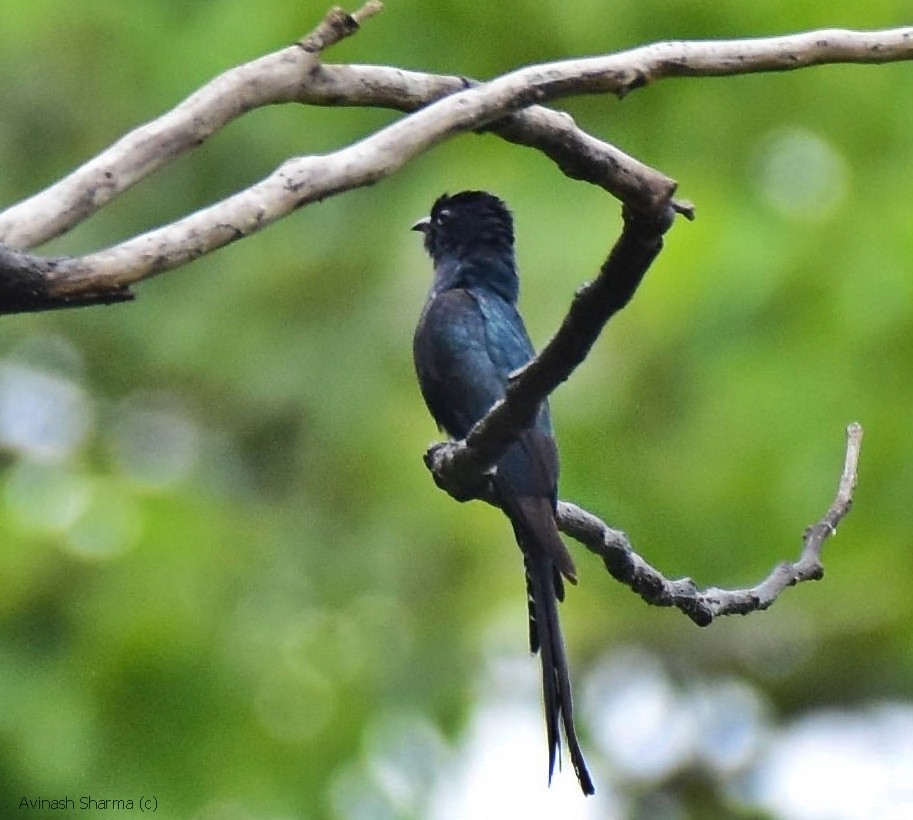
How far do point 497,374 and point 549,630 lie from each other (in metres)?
0.87

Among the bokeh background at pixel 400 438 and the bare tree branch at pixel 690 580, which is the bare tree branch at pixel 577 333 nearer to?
the bare tree branch at pixel 690 580

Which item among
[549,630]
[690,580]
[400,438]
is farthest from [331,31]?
[400,438]

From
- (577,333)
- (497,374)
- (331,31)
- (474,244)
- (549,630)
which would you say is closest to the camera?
(331,31)

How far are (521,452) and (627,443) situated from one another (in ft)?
9.66

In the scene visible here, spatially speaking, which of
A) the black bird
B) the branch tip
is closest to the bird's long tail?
the black bird

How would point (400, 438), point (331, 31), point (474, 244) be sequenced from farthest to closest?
point (400, 438)
point (474, 244)
point (331, 31)

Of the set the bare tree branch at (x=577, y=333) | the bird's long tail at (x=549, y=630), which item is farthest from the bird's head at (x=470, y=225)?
the bare tree branch at (x=577, y=333)

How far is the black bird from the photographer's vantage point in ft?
13.5

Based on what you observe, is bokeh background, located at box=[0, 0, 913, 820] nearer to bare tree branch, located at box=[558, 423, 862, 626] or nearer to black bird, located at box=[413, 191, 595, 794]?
black bird, located at box=[413, 191, 595, 794]

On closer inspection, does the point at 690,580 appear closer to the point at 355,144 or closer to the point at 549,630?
the point at 549,630

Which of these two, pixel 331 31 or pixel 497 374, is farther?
pixel 497 374

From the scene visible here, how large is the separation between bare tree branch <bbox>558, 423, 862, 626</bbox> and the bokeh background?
8.23 feet

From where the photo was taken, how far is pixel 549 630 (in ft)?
14.1

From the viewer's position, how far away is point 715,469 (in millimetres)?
7066
